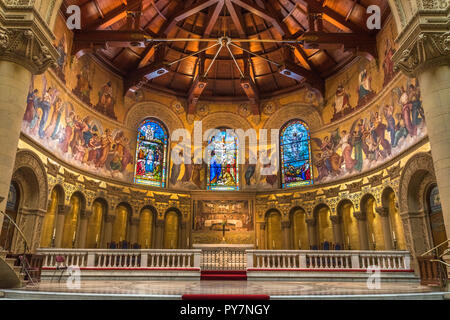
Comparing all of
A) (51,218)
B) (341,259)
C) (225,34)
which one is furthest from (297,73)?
(51,218)

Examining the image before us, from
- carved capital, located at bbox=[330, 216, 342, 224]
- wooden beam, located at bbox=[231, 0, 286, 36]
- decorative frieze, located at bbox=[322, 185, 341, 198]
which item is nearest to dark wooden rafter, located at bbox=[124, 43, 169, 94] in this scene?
wooden beam, located at bbox=[231, 0, 286, 36]

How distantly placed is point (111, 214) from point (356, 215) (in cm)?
1314

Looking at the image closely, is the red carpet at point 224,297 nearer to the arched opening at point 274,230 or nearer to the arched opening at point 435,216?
the arched opening at point 435,216

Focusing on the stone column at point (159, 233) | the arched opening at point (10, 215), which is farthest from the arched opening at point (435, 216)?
the arched opening at point (10, 215)

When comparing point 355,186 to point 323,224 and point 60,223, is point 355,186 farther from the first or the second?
point 60,223

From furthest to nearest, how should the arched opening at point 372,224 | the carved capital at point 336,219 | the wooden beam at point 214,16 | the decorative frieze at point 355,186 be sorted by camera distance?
1. the carved capital at point 336,219
2. the wooden beam at point 214,16
3. the decorative frieze at point 355,186
4. the arched opening at point 372,224

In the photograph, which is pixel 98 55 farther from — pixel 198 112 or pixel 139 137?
pixel 198 112

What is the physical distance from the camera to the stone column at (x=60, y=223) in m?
16.1

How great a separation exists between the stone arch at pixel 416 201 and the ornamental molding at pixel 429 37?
16.0 feet

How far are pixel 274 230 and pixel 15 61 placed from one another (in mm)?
16540

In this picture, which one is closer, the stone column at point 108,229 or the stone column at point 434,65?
the stone column at point 434,65

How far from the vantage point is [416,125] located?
1434cm

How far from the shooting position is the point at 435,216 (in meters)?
13.9
